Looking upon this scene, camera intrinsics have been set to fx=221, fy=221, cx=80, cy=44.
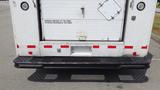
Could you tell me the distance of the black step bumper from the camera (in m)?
4.55

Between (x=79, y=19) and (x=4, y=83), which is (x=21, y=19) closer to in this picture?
(x=79, y=19)

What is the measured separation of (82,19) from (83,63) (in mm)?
911

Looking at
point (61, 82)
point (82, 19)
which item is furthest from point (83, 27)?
point (61, 82)

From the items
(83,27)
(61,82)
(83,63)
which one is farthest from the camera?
(61,82)

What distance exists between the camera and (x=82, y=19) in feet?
15.1

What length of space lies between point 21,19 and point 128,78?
287 centimetres

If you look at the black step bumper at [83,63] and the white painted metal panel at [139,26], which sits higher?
the white painted metal panel at [139,26]

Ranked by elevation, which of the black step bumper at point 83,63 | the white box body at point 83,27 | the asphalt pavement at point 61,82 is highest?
the white box body at point 83,27

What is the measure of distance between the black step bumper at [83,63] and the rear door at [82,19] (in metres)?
0.46

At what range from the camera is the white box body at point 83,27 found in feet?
14.7

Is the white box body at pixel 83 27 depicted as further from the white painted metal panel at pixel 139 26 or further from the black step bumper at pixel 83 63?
the black step bumper at pixel 83 63

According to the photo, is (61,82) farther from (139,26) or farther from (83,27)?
(139,26)

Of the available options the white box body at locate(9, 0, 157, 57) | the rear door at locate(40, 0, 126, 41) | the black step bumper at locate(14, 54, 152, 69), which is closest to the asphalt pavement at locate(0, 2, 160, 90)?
the black step bumper at locate(14, 54, 152, 69)

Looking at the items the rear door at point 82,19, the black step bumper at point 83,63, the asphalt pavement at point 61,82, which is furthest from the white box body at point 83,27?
the asphalt pavement at point 61,82
